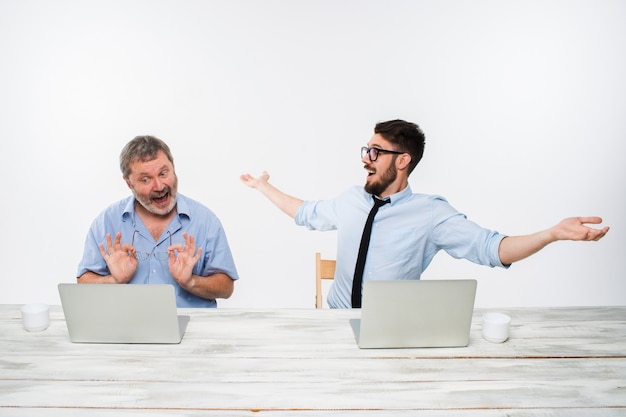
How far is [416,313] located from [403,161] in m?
1.17

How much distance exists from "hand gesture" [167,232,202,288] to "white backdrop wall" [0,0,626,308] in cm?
39

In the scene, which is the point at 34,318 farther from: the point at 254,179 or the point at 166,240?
the point at 254,179

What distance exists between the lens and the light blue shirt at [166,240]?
2539 millimetres

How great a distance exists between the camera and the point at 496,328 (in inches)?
67.1

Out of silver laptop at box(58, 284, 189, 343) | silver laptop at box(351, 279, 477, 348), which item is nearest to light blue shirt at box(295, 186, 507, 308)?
silver laptop at box(351, 279, 477, 348)

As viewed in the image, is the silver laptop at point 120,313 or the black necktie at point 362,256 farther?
the black necktie at point 362,256

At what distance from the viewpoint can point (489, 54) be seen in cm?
285

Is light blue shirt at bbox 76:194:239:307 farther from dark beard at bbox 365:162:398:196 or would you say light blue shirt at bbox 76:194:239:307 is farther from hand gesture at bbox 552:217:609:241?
hand gesture at bbox 552:217:609:241

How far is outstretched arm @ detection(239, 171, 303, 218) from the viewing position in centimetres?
275

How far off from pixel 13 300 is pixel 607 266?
322 cm

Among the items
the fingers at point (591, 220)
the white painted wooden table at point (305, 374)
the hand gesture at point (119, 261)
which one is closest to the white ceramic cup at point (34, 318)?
the white painted wooden table at point (305, 374)

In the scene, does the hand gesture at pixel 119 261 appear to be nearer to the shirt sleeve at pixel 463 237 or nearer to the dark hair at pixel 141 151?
the dark hair at pixel 141 151

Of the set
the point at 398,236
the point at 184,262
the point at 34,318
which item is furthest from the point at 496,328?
the point at 34,318

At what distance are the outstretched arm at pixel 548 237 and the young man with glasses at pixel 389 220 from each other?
13 centimetres
